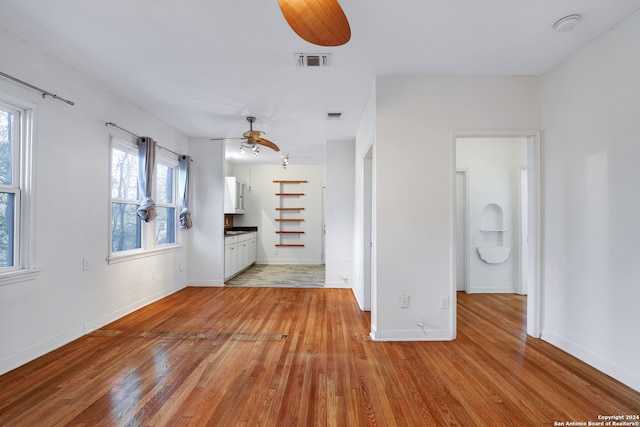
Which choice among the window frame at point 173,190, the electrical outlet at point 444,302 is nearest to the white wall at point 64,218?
the window frame at point 173,190

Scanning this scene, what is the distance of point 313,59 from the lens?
107 inches

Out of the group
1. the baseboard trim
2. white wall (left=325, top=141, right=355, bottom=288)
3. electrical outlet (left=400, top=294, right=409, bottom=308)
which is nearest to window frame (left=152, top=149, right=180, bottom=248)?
white wall (left=325, top=141, right=355, bottom=288)

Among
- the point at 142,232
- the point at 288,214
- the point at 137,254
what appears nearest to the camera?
the point at 137,254

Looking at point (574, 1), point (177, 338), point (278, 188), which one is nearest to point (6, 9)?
point (177, 338)

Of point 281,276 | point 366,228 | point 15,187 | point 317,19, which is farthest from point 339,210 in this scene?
point 15,187

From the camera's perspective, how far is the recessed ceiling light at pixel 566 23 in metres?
2.16

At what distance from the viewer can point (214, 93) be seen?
3.47 metres

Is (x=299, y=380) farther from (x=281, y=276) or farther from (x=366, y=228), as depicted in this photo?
(x=281, y=276)

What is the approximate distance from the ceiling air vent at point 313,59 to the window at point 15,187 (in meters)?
2.42

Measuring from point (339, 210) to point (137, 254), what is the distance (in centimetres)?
321

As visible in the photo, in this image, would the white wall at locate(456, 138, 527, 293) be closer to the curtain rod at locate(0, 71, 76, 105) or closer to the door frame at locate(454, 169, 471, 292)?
the door frame at locate(454, 169, 471, 292)

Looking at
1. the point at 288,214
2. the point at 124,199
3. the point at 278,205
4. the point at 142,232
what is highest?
the point at 278,205

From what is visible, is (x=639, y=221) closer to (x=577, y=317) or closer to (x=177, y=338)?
(x=577, y=317)

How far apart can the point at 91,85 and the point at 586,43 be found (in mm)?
4806
